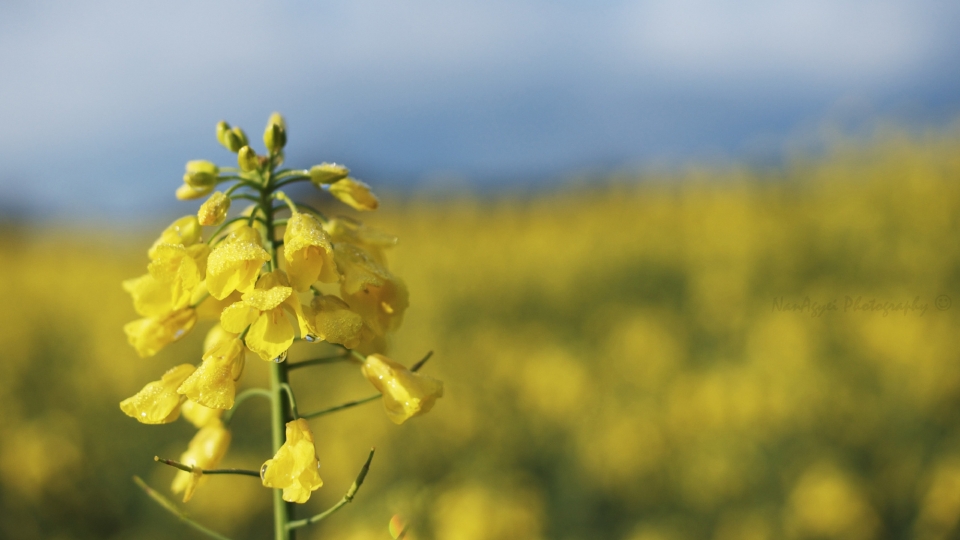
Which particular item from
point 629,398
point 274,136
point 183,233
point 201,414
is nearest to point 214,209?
point 183,233

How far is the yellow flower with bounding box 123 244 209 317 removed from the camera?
1312 millimetres

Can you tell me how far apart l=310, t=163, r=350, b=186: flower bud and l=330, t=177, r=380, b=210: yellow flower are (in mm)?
29

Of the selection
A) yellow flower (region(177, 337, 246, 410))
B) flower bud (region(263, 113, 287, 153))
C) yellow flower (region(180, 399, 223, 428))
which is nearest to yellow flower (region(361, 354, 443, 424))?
yellow flower (region(177, 337, 246, 410))

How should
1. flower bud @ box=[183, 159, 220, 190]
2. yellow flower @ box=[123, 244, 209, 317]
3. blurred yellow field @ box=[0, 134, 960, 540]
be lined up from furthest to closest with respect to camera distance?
blurred yellow field @ box=[0, 134, 960, 540] < flower bud @ box=[183, 159, 220, 190] < yellow flower @ box=[123, 244, 209, 317]

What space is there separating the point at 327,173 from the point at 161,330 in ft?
1.55

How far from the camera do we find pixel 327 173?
145cm

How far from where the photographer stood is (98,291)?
1230 cm

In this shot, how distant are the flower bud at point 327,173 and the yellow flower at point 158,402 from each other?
0.46 metres

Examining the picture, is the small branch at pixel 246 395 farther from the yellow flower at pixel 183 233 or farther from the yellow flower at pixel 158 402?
the yellow flower at pixel 183 233

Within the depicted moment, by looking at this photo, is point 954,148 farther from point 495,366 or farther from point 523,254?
point 495,366

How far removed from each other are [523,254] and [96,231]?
13.2 metres

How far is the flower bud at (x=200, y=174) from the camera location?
1427 mm

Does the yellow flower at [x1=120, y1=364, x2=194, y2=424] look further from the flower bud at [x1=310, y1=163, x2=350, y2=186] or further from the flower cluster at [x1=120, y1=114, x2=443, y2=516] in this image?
the flower bud at [x1=310, y1=163, x2=350, y2=186]

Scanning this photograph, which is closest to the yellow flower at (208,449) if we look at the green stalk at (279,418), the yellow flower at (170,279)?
the green stalk at (279,418)
